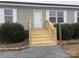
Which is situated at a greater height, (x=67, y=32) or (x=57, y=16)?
(x=57, y=16)

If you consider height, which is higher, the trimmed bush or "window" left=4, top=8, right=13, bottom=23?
"window" left=4, top=8, right=13, bottom=23

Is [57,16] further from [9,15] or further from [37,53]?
Result: [37,53]

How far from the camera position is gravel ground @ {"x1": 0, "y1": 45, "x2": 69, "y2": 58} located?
13.1 metres

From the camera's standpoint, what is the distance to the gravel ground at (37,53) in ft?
43.0

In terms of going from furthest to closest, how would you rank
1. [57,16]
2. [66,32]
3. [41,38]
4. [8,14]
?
[57,16], [8,14], [66,32], [41,38]

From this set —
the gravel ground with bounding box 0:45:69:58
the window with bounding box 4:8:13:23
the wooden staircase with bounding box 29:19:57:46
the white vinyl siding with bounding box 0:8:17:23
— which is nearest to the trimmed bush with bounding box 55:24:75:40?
the wooden staircase with bounding box 29:19:57:46

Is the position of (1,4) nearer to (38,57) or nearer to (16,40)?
(38,57)

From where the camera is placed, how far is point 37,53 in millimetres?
13727

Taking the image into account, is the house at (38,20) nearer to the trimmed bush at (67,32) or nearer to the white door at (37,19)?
the white door at (37,19)

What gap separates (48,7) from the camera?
6836 mm

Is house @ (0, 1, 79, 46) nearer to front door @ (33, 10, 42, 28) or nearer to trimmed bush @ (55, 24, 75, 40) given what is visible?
front door @ (33, 10, 42, 28)

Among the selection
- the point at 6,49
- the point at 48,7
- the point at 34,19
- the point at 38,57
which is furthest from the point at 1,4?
the point at 34,19

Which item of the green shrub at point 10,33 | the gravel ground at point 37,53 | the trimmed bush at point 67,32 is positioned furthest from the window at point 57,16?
the gravel ground at point 37,53

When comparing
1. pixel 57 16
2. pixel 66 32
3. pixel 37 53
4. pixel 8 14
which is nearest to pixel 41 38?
pixel 66 32
